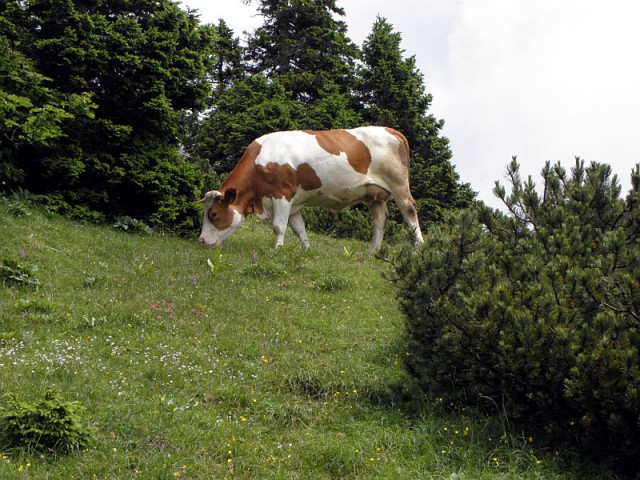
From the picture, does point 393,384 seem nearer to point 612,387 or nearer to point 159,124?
point 612,387

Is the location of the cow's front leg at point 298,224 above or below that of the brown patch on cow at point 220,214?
above

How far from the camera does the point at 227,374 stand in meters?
7.54

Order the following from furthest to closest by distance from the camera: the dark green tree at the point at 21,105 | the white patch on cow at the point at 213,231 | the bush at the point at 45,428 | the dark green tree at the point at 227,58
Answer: the dark green tree at the point at 227,58 < the white patch on cow at the point at 213,231 < the dark green tree at the point at 21,105 < the bush at the point at 45,428

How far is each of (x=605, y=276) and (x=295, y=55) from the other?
28.3 m

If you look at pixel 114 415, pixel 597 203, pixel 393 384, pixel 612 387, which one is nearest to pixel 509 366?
pixel 612 387

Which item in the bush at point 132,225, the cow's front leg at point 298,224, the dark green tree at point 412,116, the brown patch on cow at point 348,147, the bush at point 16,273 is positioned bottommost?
the bush at point 16,273

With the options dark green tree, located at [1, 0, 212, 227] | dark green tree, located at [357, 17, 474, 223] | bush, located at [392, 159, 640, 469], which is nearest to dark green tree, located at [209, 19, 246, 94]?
dark green tree, located at [357, 17, 474, 223]

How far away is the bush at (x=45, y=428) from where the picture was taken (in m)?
5.59

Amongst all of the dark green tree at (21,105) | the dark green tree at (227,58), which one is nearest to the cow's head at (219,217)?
the dark green tree at (21,105)

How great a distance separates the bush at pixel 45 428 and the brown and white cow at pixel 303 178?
8351mm

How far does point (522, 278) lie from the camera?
21.9 ft

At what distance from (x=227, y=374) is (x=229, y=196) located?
22.5 feet

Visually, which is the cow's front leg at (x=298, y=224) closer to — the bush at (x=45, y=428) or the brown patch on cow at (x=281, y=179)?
the brown patch on cow at (x=281, y=179)

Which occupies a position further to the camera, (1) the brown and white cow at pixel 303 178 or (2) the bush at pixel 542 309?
(1) the brown and white cow at pixel 303 178
